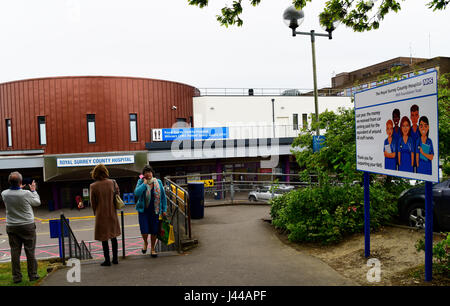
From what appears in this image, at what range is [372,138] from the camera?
5234mm

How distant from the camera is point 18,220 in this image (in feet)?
15.9

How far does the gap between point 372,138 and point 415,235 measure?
2176 mm

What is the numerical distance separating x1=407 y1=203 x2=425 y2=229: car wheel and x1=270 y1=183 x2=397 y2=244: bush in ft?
1.03

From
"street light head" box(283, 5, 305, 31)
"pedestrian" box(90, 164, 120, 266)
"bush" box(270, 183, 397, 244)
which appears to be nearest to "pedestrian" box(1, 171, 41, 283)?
"pedestrian" box(90, 164, 120, 266)

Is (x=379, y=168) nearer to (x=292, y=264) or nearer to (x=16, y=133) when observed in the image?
(x=292, y=264)

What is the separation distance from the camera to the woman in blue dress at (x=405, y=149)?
4293mm

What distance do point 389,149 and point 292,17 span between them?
641 cm

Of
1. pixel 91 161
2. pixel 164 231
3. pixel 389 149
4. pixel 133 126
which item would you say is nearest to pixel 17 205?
pixel 164 231

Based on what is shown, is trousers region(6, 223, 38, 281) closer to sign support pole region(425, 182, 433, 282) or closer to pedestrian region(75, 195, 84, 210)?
sign support pole region(425, 182, 433, 282)

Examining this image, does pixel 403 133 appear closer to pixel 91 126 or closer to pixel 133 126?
pixel 133 126

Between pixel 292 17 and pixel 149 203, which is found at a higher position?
pixel 292 17

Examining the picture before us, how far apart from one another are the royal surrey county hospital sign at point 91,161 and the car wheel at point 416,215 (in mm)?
20414

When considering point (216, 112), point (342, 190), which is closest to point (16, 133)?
point (216, 112)

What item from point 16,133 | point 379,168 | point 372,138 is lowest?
point 379,168
